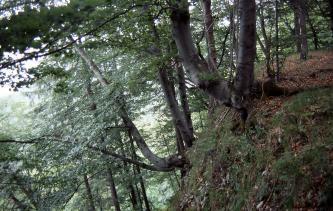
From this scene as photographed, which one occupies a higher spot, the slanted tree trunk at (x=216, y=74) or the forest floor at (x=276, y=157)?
the slanted tree trunk at (x=216, y=74)

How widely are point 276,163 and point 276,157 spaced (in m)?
0.22

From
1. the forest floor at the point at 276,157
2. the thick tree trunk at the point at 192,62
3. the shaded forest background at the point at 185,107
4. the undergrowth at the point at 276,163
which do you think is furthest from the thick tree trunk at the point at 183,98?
the thick tree trunk at the point at 192,62

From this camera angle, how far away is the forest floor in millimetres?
3924

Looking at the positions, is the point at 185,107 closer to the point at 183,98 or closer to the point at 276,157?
the point at 183,98

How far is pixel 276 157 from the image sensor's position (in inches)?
185

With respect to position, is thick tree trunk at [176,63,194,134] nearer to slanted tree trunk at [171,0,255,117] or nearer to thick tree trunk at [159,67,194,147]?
thick tree trunk at [159,67,194,147]

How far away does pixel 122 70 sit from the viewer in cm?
1073

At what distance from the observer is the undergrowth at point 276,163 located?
389 cm

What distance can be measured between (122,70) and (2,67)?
638 cm

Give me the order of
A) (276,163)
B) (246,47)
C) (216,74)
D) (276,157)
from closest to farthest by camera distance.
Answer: (276,163) < (276,157) < (246,47) < (216,74)

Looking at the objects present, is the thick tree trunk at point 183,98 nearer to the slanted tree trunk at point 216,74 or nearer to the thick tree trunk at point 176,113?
the thick tree trunk at point 176,113

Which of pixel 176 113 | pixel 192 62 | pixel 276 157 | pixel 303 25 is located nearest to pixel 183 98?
pixel 176 113

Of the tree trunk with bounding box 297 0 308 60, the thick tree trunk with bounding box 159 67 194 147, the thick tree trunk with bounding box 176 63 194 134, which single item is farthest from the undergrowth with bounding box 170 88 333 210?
the tree trunk with bounding box 297 0 308 60

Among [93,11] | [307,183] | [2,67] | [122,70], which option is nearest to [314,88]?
[307,183]
